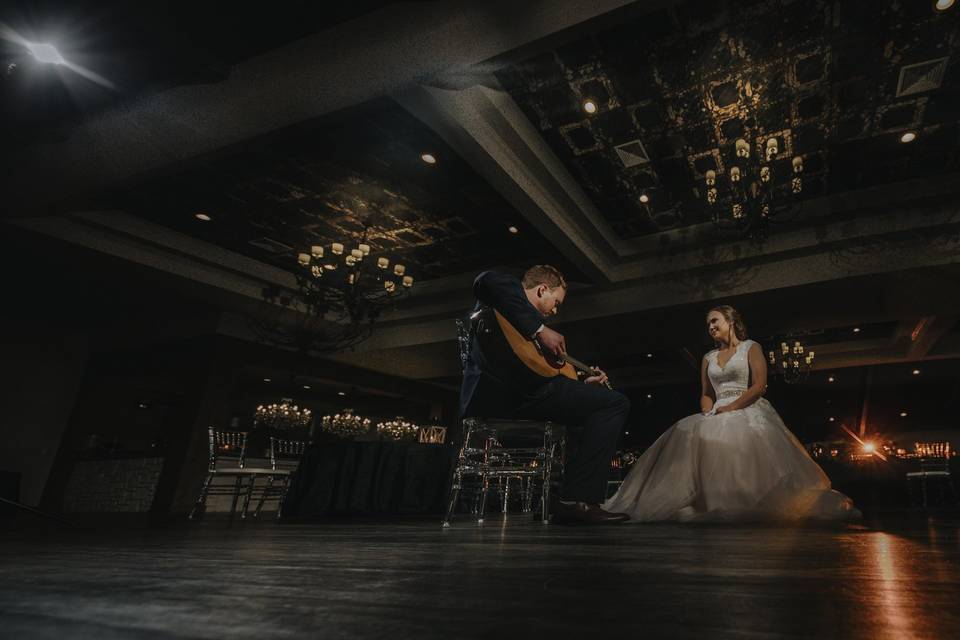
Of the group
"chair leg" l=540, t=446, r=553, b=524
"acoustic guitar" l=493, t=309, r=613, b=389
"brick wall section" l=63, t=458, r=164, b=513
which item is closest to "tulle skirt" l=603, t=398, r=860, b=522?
"chair leg" l=540, t=446, r=553, b=524

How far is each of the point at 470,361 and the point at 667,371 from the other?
1020 cm

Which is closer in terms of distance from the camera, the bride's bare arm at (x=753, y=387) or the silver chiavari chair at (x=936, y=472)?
the bride's bare arm at (x=753, y=387)

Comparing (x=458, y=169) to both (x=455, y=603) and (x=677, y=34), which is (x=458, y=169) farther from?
(x=455, y=603)

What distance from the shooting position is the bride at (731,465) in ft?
9.66

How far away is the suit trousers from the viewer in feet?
8.36

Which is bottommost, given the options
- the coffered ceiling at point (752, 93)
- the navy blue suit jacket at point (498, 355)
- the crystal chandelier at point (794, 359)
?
the navy blue suit jacket at point (498, 355)

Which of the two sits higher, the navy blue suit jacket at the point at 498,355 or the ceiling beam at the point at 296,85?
the ceiling beam at the point at 296,85

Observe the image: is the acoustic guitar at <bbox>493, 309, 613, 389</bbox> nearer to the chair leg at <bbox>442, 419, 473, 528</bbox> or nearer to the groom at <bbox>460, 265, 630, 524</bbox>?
the groom at <bbox>460, 265, 630, 524</bbox>

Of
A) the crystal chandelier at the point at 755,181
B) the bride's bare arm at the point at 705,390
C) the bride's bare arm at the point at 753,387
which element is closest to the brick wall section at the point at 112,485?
the bride's bare arm at the point at 705,390

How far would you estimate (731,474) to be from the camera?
3.18 m

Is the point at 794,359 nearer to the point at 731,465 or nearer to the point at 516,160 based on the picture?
the point at 516,160

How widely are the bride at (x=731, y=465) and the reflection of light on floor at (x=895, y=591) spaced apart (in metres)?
2.09

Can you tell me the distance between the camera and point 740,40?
401cm

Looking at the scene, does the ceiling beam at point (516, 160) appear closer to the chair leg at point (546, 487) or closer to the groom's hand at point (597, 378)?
the groom's hand at point (597, 378)
